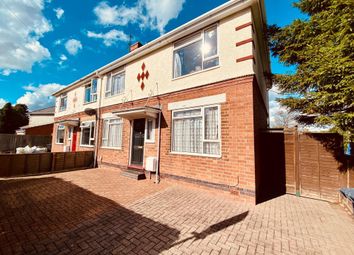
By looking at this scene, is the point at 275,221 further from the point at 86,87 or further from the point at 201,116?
the point at 86,87

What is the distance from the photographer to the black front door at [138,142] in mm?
8336

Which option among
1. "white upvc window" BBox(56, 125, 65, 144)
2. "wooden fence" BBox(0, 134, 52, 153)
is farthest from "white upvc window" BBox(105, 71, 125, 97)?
"wooden fence" BBox(0, 134, 52, 153)

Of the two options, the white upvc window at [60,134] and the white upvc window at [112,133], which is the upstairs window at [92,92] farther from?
the white upvc window at [60,134]

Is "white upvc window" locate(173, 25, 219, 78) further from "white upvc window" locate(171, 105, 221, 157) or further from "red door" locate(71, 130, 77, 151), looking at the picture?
"red door" locate(71, 130, 77, 151)

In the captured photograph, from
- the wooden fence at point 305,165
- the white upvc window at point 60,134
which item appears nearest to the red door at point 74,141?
the white upvc window at point 60,134

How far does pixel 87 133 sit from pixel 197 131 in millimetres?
9534

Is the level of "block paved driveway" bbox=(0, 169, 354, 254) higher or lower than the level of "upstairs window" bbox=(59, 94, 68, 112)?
lower

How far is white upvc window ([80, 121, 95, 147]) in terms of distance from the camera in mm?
11594

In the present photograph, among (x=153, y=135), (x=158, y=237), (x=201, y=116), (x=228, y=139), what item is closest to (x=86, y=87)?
(x=153, y=135)

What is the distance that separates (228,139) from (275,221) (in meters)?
2.57

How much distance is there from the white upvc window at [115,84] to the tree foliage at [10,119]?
34471 millimetres

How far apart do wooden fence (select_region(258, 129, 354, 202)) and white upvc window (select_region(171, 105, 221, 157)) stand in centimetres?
215

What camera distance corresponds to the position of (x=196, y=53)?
6992mm

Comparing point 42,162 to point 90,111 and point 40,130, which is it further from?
point 40,130
